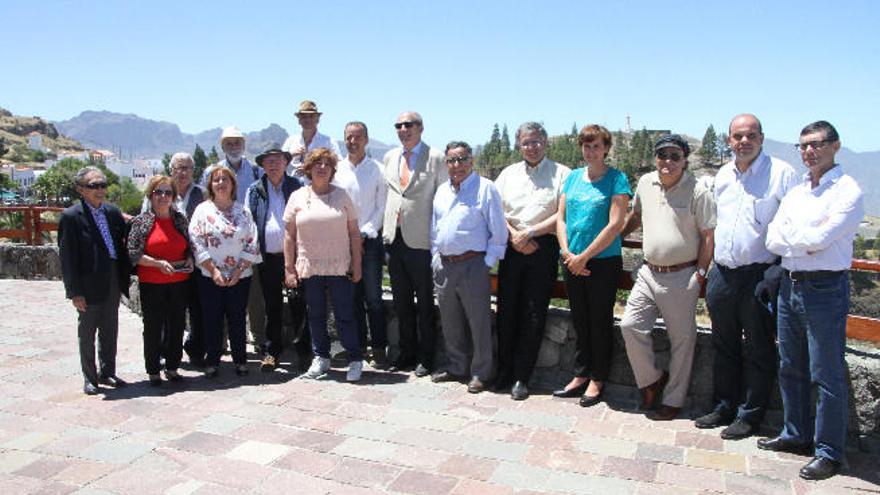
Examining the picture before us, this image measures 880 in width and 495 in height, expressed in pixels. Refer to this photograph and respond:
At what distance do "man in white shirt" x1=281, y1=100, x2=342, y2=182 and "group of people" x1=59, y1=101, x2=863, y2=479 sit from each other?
20 mm

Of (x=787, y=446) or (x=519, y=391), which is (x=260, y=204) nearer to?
(x=519, y=391)

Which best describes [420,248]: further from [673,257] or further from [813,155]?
[813,155]

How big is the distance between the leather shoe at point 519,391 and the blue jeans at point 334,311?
4.21 ft

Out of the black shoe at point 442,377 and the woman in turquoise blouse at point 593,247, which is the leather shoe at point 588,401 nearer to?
the woman in turquoise blouse at point 593,247

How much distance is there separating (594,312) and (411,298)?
150 centimetres

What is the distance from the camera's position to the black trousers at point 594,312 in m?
4.36

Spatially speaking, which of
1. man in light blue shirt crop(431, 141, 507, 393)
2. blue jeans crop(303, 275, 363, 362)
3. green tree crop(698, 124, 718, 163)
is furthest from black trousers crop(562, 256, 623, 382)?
green tree crop(698, 124, 718, 163)

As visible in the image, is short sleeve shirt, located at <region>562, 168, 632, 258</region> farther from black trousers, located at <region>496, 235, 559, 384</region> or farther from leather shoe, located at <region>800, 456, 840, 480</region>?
leather shoe, located at <region>800, 456, 840, 480</region>

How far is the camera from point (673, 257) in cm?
401

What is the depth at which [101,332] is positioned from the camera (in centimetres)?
493

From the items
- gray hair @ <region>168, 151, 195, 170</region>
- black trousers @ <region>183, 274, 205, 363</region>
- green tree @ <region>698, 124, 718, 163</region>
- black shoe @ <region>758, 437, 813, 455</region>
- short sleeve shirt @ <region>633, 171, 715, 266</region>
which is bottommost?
black shoe @ <region>758, 437, 813, 455</region>

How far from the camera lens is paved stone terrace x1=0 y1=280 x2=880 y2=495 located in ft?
10.9

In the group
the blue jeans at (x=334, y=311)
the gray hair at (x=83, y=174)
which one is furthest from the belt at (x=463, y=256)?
the gray hair at (x=83, y=174)

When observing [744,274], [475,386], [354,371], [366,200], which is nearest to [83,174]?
[366,200]
